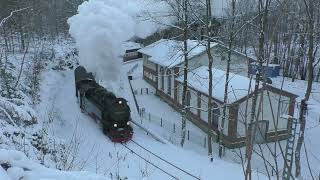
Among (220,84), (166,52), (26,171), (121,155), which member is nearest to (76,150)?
(26,171)

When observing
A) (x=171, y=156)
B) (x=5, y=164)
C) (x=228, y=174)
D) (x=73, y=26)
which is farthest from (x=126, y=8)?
(x=5, y=164)

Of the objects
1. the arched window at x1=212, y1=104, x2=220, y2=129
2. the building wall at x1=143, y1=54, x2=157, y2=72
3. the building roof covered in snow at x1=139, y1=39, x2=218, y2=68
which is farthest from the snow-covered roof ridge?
the building wall at x1=143, y1=54, x2=157, y2=72

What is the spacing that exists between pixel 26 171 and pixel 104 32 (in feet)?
81.2

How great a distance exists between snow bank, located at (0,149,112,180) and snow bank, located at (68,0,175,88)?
77.7 feet

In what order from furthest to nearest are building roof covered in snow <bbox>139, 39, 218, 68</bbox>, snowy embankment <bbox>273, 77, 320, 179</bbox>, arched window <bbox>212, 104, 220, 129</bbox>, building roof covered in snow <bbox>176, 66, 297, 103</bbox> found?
1. building roof covered in snow <bbox>139, 39, 218, 68</bbox>
2. arched window <bbox>212, 104, 220, 129</bbox>
3. building roof covered in snow <bbox>176, 66, 297, 103</bbox>
4. snowy embankment <bbox>273, 77, 320, 179</bbox>

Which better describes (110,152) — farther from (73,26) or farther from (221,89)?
(73,26)

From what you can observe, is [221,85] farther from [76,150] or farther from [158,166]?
[76,150]

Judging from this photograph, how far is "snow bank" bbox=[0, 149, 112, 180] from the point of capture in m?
5.77

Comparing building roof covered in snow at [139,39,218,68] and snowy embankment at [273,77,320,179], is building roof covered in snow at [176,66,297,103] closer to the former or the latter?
building roof covered in snow at [139,39,218,68]

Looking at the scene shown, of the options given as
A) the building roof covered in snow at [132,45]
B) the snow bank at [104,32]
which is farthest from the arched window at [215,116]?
the building roof covered in snow at [132,45]

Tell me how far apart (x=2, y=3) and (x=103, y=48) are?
1681 cm

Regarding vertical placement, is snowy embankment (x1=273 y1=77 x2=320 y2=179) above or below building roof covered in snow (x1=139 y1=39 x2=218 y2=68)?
below

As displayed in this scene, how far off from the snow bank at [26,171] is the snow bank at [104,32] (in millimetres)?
23672

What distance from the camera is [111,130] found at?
22.6 meters
